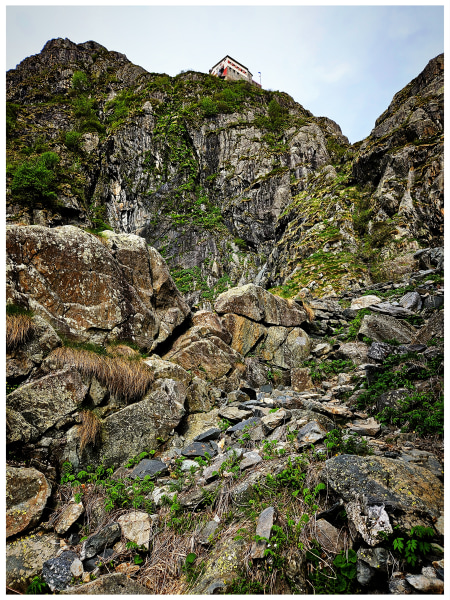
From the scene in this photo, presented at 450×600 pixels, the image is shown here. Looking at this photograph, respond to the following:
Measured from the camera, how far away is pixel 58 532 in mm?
3953

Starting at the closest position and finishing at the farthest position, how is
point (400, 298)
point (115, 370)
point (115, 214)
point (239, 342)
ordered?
1. point (115, 370)
2. point (239, 342)
3. point (400, 298)
4. point (115, 214)

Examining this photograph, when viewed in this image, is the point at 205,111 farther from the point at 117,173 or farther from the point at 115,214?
the point at 115,214

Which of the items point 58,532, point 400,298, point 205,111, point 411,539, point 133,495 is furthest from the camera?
point 205,111

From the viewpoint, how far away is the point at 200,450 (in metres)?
5.72

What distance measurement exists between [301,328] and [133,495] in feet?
33.7

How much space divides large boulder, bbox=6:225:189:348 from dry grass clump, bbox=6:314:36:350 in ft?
2.50

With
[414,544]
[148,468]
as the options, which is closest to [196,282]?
[148,468]

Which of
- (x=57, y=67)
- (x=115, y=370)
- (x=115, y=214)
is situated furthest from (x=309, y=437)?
(x=57, y=67)

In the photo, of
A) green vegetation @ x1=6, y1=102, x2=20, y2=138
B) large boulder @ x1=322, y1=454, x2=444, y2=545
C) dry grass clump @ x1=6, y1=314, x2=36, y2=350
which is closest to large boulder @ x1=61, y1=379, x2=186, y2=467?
dry grass clump @ x1=6, y1=314, x2=36, y2=350

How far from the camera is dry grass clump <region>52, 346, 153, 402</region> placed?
6103 millimetres

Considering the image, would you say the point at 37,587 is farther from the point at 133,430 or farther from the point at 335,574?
the point at 335,574

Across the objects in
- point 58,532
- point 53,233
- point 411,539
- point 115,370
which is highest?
point 53,233

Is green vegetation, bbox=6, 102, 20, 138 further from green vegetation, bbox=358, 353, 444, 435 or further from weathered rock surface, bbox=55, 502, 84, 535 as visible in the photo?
green vegetation, bbox=358, 353, 444, 435

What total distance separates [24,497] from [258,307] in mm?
9777
